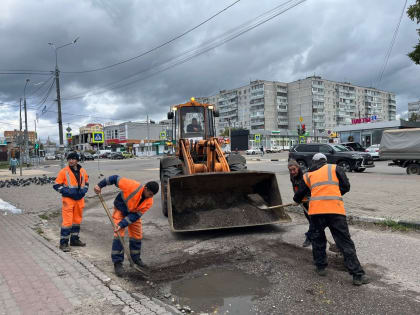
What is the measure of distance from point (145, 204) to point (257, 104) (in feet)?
285

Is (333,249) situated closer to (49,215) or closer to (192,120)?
(192,120)

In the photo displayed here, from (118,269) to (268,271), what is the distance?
6.43ft

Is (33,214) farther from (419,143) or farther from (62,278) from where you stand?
(419,143)

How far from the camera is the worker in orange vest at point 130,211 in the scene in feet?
13.9

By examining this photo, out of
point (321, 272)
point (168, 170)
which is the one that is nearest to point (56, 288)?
point (321, 272)

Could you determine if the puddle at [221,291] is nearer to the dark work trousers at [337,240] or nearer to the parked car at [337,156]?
the dark work trousers at [337,240]

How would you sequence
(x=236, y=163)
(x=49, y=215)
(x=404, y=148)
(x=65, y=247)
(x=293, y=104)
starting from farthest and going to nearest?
(x=293, y=104) < (x=404, y=148) < (x=49, y=215) < (x=236, y=163) < (x=65, y=247)

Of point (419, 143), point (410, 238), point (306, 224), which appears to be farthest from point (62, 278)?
point (419, 143)

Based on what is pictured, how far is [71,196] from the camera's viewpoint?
556cm

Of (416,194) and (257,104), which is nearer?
(416,194)

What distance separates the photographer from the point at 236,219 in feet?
20.3

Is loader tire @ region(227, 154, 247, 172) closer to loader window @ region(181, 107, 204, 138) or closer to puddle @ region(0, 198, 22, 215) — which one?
loader window @ region(181, 107, 204, 138)

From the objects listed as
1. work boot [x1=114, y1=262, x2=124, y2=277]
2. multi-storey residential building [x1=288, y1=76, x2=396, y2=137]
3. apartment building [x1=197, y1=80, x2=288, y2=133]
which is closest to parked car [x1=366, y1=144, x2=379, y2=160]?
work boot [x1=114, y1=262, x2=124, y2=277]

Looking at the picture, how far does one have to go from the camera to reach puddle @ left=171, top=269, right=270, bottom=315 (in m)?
3.46
